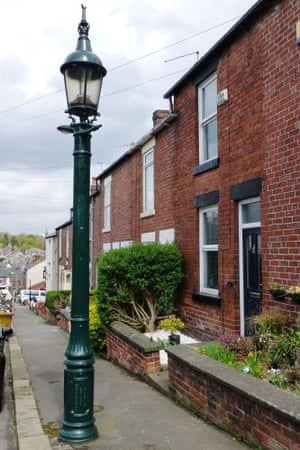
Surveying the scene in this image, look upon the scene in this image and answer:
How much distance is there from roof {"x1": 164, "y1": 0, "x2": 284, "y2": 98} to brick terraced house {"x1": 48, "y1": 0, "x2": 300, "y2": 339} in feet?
0.06

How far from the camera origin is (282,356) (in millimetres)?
5387

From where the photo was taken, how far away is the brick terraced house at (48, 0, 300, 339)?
6.79 metres

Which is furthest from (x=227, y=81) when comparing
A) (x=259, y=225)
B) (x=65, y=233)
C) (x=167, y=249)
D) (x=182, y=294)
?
(x=65, y=233)

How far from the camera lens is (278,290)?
21.4 feet

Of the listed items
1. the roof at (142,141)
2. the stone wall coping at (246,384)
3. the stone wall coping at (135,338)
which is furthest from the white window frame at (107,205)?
the stone wall coping at (246,384)

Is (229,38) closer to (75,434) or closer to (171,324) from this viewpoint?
(171,324)

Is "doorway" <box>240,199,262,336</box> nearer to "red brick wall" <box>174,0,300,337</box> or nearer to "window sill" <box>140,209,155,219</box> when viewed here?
"red brick wall" <box>174,0,300,337</box>

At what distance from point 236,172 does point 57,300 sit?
18.7 metres

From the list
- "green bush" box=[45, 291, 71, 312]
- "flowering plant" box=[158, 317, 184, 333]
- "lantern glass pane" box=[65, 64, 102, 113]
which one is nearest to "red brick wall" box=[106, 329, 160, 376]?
"flowering plant" box=[158, 317, 184, 333]

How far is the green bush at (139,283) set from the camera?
31.9 feet

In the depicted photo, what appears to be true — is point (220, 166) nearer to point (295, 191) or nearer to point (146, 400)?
point (295, 191)

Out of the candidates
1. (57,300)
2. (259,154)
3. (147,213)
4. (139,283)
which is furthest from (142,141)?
(57,300)

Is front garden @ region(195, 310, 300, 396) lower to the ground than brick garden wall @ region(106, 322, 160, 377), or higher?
higher

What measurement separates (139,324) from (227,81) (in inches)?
203
